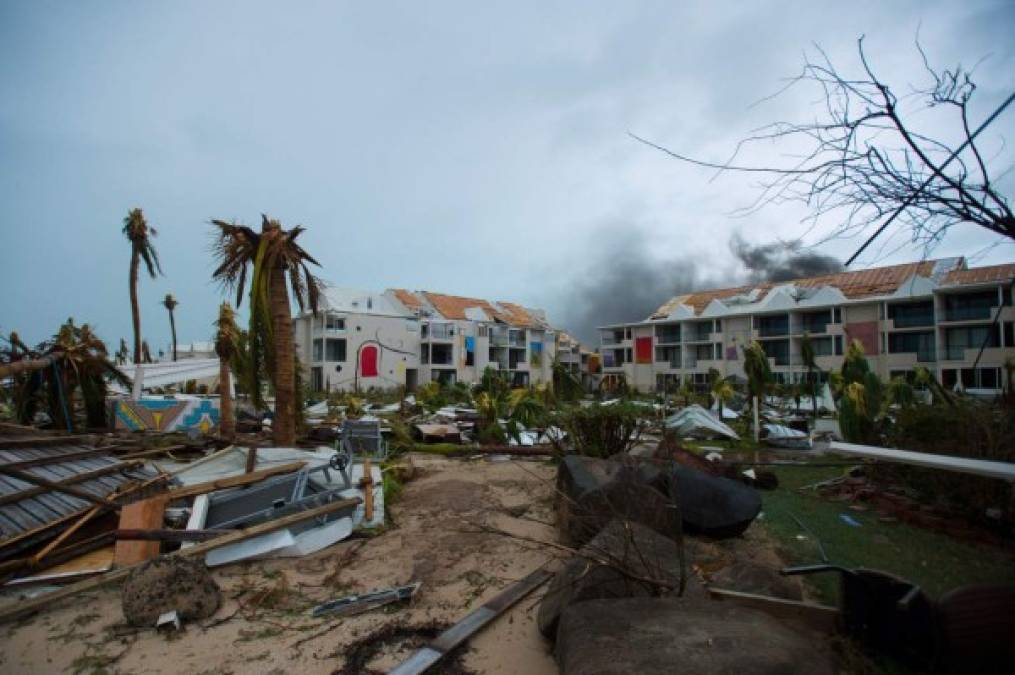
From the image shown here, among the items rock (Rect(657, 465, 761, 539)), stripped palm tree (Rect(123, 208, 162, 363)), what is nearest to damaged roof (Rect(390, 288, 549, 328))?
stripped palm tree (Rect(123, 208, 162, 363))

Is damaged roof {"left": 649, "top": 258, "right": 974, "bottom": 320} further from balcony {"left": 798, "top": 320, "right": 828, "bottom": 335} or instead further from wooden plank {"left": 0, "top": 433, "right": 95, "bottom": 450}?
wooden plank {"left": 0, "top": 433, "right": 95, "bottom": 450}

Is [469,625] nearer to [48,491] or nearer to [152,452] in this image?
[48,491]

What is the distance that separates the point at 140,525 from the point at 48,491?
140 centimetres

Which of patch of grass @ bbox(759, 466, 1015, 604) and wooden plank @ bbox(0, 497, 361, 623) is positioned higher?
wooden plank @ bbox(0, 497, 361, 623)

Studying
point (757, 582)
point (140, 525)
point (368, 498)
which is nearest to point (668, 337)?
point (368, 498)

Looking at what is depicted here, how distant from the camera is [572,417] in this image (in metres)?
10.1

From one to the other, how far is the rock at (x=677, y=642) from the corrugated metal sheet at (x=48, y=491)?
5969mm

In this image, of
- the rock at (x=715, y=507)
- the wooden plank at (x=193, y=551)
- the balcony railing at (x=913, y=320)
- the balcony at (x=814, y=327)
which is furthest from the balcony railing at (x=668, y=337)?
the wooden plank at (x=193, y=551)

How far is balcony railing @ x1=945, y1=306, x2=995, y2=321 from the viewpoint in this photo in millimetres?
33344

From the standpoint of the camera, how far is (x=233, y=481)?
8.10 metres

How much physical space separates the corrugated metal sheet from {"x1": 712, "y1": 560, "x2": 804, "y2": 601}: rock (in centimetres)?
691

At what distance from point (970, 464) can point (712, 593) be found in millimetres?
1874

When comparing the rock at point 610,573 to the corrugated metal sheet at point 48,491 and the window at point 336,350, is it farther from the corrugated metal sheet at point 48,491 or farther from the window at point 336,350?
the window at point 336,350

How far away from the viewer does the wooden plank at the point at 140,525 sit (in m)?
5.95
